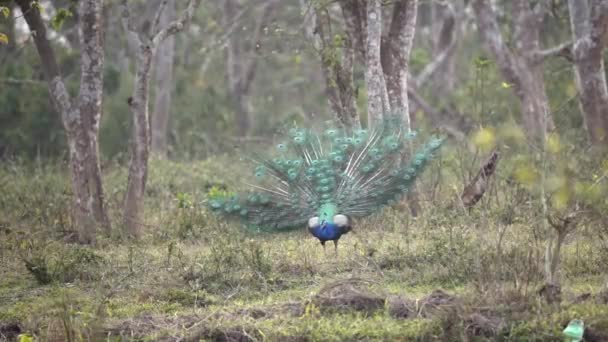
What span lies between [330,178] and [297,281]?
4.40 ft

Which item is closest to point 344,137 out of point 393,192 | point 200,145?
point 393,192

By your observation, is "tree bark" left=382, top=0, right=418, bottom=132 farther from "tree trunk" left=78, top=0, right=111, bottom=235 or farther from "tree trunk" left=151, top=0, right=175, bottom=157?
"tree trunk" left=151, top=0, right=175, bottom=157

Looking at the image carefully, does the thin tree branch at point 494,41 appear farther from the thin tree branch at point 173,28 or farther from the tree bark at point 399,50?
the thin tree branch at point 173,28

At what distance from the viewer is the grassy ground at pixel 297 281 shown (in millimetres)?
7699

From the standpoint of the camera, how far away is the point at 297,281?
9375 millimetres

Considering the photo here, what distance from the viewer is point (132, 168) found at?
11.8m

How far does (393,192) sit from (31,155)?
46.8 feet

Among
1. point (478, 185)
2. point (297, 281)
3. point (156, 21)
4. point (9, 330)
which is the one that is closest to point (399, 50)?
point (478, 185)

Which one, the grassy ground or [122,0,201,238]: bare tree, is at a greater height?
[122,0,201,238]: bare tree

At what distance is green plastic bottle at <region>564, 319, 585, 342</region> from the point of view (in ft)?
23.9

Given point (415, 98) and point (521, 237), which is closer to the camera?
point (521, 237)

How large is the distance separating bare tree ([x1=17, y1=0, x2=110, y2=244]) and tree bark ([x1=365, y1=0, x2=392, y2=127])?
308 cm

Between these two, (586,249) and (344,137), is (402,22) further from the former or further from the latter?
(586,249)

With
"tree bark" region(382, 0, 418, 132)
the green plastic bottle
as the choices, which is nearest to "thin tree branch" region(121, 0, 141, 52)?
"tree bark" region(382, 0, 418, 132)
